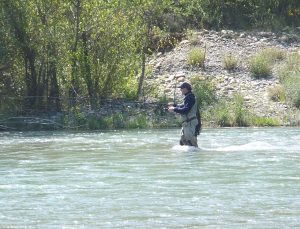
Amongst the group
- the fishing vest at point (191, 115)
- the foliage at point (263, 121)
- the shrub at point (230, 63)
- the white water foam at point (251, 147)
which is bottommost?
the white water foam at point (251, 147)

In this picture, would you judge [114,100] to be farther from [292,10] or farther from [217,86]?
[292,10]

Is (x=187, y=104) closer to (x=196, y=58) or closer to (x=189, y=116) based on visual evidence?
(x=189, y=116)

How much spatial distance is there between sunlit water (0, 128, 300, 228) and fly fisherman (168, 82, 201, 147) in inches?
12.4

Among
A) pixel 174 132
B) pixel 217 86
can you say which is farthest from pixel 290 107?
pixel 174 132

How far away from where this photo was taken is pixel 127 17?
32.8m

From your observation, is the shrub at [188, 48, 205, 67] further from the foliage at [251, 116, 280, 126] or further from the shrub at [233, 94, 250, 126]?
the foliage at [251, 116, 280, 126]

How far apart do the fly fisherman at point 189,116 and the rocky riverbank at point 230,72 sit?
9.82 metres

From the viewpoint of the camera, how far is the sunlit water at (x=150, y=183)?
1248cm

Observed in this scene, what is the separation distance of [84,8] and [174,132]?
6.10m

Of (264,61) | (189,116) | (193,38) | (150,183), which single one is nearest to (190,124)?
(189,116)

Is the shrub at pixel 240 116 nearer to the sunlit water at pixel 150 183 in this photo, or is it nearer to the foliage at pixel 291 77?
the foliage at pixel 291 77

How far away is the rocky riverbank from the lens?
3262 cm

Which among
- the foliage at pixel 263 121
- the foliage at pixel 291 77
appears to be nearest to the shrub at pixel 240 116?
the foliage at pixel 263 121

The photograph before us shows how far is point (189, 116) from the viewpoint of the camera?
21188 millimetres
